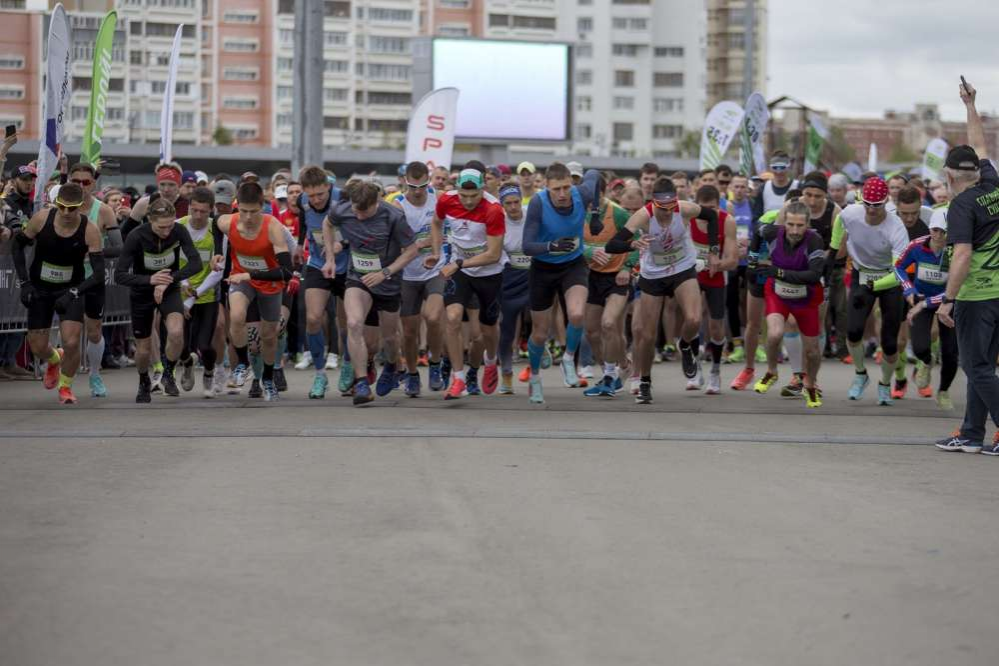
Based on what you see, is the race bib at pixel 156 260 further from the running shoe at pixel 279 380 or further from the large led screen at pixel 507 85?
the large led screen at pixel 507 85

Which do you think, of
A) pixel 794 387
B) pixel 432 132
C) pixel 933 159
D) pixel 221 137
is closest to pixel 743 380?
pixel 794 387

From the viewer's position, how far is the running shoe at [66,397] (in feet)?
49.7

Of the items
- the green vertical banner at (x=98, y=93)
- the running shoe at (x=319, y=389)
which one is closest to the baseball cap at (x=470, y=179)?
the running shoe at (x=319, y=389)

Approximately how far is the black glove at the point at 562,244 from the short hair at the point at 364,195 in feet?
5.36

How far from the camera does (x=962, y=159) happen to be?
11.6m

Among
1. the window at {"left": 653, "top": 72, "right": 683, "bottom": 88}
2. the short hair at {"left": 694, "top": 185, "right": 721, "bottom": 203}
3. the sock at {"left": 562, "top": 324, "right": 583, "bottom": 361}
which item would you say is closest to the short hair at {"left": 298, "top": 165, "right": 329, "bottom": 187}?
the sock at {"left": 562, "top": 324, "right": 583, "bottom": 361}

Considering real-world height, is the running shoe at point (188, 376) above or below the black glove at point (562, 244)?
below

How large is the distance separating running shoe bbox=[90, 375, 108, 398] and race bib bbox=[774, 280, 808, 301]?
6407 millimetres

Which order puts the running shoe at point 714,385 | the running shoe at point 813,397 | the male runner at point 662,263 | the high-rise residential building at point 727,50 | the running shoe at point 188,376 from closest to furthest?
the male runner at point 662,263
the running shoe at point 813,397
the running shoe at point 188,376
the running shoe at point 714,385
the high-rise residential building at point 727,50

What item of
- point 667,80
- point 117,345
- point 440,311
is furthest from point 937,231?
point 667,80

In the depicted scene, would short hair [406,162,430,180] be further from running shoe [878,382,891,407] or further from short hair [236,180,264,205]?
running shoe [878,382,891,407]

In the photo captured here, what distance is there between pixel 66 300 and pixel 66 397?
87 centimetres

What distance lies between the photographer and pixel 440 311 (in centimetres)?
1577

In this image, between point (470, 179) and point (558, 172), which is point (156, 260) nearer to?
point (470, 179)
